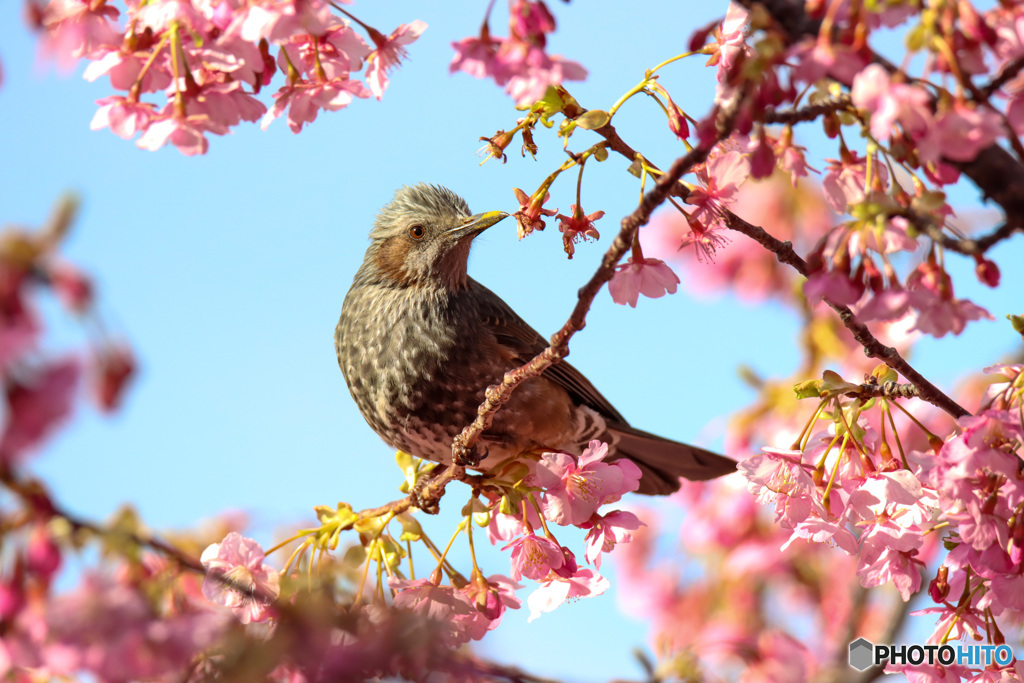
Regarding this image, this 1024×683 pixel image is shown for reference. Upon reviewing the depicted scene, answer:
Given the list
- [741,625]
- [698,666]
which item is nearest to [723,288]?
[741,625]

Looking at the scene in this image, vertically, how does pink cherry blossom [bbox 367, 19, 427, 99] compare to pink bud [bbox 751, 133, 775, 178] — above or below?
above

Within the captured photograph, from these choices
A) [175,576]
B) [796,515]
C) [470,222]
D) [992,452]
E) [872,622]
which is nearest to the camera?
[175,576]

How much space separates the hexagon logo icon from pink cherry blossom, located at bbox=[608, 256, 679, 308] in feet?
9.11

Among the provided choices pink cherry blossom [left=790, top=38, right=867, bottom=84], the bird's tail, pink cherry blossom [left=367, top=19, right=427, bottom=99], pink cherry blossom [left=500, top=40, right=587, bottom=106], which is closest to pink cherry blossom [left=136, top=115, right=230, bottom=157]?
pink cherry blossom [left=367, top=19, right=427, bottom=99]

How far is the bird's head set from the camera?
4762mm

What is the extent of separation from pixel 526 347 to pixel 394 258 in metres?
0.90

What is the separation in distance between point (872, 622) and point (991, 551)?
6.02m

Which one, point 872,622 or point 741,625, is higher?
point 872,622

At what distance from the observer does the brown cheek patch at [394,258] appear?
16.0ft

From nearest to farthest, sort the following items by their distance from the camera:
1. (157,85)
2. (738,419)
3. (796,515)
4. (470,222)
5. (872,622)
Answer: (157,85) < (796,515) < (470,222) < (738,419) < (872,622)

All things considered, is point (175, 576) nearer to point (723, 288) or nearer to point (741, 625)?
point (741, 625)

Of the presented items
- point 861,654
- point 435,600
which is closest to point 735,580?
point 861,654

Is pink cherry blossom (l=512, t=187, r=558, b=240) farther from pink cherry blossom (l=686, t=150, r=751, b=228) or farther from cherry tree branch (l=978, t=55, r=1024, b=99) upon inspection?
cherry tree branch (l=978, t=55, r=1024, b=99)

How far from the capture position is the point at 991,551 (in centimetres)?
238
